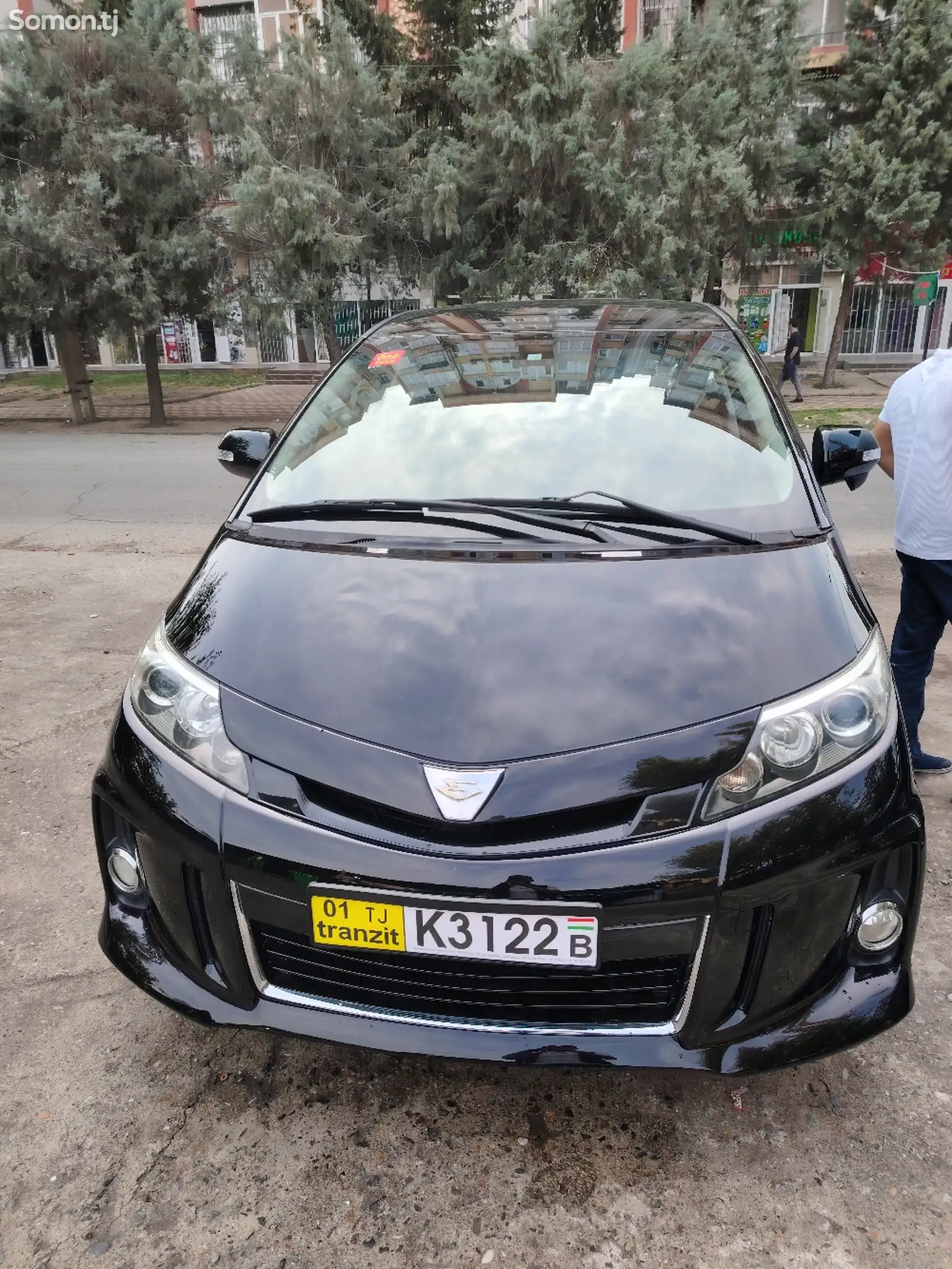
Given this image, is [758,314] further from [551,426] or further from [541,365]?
[551,426]

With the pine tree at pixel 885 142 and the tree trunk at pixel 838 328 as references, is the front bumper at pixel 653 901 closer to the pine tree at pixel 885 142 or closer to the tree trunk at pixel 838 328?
the pine tree at pixel 885 142

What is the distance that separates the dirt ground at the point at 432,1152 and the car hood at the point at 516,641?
0.67 metres

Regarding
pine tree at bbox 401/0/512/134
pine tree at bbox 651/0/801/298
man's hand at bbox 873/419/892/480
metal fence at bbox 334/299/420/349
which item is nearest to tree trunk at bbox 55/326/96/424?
A: pine tree at bbox 401/0/512/134

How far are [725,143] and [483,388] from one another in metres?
15.2

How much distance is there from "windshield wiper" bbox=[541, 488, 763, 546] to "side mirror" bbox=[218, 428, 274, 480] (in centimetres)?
120

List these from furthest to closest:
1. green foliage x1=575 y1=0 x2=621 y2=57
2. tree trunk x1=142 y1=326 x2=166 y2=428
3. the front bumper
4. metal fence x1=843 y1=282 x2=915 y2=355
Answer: metal fence x1=843 y1=282 x2=915 y2=355, tree trunk x1=142 y1=326 x2=166 y2=428, green foliage x1=575 y1=0 x2=621 y2=57, the front bumper

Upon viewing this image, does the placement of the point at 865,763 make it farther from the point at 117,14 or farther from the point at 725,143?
the point at 117,14

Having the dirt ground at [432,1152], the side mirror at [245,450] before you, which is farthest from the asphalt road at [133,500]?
the dirt ground at [432,1152]

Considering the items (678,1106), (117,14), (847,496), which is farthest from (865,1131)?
(117,14)

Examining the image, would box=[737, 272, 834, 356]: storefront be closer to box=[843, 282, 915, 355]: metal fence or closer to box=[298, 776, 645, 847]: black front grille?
box=[843, 282, 915, 355]: metal fence

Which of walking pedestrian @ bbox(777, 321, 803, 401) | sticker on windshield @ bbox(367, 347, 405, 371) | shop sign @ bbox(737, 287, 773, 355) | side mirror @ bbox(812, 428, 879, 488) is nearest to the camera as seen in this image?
side mirror @ bbox(812, 428, 879, 488)

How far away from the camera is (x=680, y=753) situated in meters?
1.75

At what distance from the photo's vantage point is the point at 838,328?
2080cm

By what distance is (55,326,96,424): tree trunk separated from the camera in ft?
56.6
